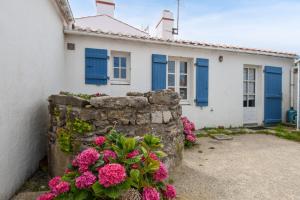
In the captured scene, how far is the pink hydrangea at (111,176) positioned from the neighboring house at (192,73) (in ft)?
15.7

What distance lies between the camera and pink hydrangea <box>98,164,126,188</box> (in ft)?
5.69

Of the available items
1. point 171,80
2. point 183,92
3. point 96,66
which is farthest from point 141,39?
point 183,92

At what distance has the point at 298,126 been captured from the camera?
783cm

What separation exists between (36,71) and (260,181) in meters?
3.98

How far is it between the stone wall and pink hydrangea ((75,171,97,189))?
115cm

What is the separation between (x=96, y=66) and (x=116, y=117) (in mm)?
3539

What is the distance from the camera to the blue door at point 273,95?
→ 27.9 feet

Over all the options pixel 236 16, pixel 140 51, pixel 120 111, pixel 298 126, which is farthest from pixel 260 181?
pixel 236 16

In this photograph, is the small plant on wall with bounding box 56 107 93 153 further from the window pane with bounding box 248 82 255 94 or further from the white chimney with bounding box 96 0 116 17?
the white chimney with bounding box 96 0 116 17

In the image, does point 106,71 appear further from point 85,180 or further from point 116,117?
point 85,180

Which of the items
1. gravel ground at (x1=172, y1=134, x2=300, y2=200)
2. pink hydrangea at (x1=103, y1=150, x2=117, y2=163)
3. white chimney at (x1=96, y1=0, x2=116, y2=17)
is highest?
white chimney at (x1=96, y1=0, x2=116, y2=17)

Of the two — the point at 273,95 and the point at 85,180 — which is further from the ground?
the point at 273,95

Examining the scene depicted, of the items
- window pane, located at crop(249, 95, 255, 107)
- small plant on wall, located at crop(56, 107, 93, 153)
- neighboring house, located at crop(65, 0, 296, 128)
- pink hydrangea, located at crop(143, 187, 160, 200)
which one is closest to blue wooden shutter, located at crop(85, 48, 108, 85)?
neighboring house, located at crop(65, 0, 296, 128)

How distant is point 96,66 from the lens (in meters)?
6.31
